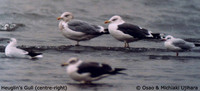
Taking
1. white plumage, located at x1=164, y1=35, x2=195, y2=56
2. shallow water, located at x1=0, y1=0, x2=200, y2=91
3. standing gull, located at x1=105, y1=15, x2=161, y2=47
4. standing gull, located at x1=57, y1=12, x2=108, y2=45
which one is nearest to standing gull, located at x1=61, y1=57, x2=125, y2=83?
shallow water, located at x1=0, y1=0, x2=200, y2=91

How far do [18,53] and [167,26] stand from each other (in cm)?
1201

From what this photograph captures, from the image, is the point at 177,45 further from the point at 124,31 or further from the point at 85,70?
the point at 85,70

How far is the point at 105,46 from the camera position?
15.2 metres

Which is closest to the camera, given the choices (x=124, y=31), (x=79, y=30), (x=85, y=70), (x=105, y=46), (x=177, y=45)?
(x=85, y=70)

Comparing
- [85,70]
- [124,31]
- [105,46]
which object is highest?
[124,31]

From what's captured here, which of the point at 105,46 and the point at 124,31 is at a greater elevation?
the point at 124,31

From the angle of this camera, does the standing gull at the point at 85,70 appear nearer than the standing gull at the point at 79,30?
Yes

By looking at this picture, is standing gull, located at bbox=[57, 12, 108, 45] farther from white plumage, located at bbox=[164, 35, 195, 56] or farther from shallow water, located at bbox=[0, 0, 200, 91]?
white plumage, located at bbox=[164, 35, 195, 56]

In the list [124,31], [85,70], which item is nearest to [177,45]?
[124,31]

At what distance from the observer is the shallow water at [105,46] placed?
9828 mm

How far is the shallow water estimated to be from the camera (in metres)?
9.83

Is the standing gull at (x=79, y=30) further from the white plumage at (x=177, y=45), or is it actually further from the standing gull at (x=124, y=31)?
the white plumage at (x=177, y=45)

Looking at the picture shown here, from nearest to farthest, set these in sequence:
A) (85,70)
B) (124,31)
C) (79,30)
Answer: (85,70) < (124,31) < (79,30)

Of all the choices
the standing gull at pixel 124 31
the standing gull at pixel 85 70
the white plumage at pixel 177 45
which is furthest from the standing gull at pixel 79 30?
the standing gull at pixel 85 70
